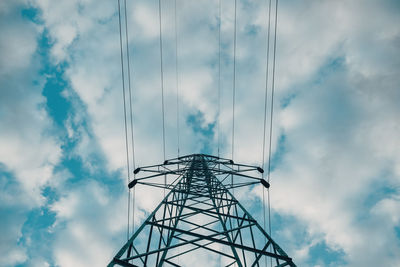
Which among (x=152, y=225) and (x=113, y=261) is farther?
(x=152, y=225)

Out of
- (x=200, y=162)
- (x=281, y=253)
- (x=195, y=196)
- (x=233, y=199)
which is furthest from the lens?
(x=200, y=162)

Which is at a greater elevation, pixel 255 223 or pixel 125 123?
pixel 125 123

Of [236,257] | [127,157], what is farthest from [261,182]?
[127,157]

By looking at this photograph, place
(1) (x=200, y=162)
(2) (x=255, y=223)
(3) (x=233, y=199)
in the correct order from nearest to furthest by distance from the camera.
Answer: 1. (2) (x=255, y=223)
2. (3) (x=233, y=199)
3. (1) (x=200, y=162)

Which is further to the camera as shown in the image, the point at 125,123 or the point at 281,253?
the point at 125,123

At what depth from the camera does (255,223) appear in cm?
538

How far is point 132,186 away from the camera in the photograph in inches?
303

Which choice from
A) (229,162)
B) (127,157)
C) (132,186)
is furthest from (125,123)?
(229,162)

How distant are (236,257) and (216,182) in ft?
11.4

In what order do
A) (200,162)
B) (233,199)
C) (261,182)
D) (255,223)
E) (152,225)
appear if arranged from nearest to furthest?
(152,225) → (255,223) → (233,199) → (261,182) → (200,162)

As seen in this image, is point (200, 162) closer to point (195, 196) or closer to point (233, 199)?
point (195, 196)

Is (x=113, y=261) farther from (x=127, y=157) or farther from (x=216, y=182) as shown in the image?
(x=127, y=157)

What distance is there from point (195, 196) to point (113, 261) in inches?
161

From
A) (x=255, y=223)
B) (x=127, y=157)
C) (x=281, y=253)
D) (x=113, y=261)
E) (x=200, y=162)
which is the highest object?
(x=200, y=162)
